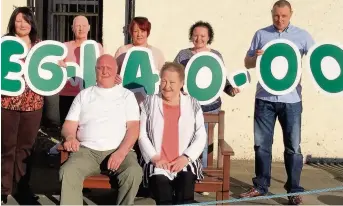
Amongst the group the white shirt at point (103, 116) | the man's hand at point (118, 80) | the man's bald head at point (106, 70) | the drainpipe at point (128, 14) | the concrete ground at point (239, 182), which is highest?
the drainpipe at point (128, 14)

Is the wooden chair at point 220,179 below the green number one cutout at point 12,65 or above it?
below

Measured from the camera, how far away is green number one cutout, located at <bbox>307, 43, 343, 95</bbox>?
5090 mm

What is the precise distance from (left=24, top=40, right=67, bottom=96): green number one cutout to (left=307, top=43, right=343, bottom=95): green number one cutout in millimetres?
2223

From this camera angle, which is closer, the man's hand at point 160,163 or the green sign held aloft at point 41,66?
the man's hand at point 160,163

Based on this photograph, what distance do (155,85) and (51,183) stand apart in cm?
166

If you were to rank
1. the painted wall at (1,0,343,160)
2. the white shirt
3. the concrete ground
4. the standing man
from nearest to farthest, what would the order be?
1. the white shirt
2. the standing man
3. the concrete ground
4. the painted wall at (1,0,343,160)

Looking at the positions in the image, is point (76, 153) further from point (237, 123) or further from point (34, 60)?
point (237, 123)

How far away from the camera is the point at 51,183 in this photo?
594 centimetres

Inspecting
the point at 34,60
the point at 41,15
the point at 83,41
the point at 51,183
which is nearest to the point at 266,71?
the point at 83,41

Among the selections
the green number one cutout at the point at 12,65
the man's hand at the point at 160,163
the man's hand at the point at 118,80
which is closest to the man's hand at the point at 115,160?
the man's hand at the point at 160,163

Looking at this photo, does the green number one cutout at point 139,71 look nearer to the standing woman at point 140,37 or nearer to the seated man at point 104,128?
→ the standing woman at point 140,37

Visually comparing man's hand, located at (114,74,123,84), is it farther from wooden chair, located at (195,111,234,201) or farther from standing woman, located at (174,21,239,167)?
wooden chair, located at (195,111,234,201)

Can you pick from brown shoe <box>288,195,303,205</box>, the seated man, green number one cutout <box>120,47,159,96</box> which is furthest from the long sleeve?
brown shoe <box>288,195,303,205</box>

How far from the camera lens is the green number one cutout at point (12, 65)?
4.95m
